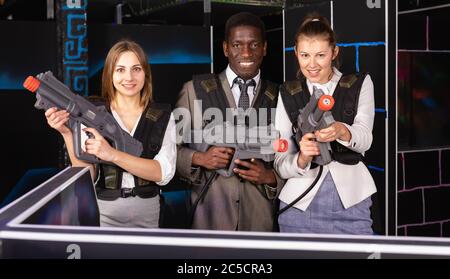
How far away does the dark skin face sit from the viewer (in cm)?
211

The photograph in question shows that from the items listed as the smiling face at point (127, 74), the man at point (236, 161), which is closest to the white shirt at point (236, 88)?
the man at point (236, 161)

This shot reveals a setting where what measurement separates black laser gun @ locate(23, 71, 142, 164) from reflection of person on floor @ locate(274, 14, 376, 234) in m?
0.55

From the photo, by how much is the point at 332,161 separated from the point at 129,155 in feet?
2.29

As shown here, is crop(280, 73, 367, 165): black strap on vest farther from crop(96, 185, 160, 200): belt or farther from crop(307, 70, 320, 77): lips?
crop(96, 185, 160, 200): belt

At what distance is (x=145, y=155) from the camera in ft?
6.52

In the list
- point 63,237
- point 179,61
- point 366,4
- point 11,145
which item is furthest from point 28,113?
point 63,237

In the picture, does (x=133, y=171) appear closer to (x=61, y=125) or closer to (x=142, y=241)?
(x=61, y=125)

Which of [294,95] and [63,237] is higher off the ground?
[294,95]

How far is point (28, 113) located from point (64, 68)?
421 mm

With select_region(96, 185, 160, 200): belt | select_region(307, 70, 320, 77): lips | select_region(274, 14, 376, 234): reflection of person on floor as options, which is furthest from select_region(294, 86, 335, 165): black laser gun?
select_region(96, 185, 160, 200): belt

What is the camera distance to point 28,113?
3.44 metres

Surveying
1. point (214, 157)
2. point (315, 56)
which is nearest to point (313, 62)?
point (315, 56)

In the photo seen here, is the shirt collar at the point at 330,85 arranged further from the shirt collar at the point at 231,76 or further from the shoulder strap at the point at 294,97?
the shirt collar at the point at 231,76
